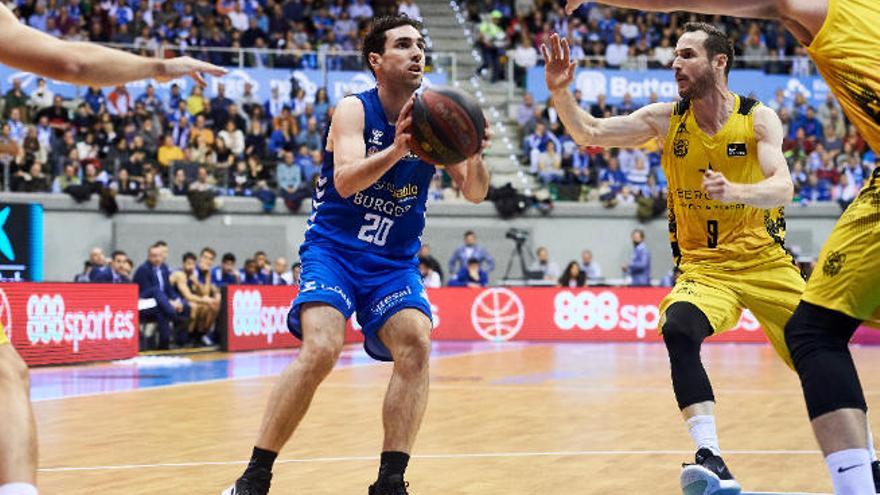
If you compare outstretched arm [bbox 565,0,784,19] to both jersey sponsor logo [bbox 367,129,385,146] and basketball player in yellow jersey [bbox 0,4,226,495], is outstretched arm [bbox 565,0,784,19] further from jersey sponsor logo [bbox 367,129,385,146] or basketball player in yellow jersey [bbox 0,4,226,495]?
basketball player in yellow jersey [bbox 0,4,226,495]

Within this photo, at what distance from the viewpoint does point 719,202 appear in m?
7.10

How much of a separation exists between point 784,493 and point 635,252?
747 inches

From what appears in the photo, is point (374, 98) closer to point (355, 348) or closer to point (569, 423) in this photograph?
point (569, 423)

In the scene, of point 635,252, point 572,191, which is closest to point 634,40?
point 572,191

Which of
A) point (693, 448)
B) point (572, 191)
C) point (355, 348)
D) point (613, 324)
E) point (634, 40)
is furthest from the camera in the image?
point (634, 40)

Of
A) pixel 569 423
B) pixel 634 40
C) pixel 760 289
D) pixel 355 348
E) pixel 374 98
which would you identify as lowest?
pixel 355 348

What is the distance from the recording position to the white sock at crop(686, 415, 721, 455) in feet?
21.2

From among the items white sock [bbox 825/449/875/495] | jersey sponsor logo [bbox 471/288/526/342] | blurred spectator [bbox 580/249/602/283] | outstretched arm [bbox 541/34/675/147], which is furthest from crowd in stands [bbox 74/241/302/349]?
white sock [bbox 825/449/875/495]

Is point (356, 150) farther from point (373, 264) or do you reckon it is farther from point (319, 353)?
point (319, 353)

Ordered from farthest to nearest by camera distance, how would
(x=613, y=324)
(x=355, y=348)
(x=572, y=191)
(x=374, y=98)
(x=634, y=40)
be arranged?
(x=634, y=40)
(x=572, y=191)
(x=613, y=324)
(x=355, y=348)
(x=374, y=98)

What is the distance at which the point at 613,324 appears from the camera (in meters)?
24.0

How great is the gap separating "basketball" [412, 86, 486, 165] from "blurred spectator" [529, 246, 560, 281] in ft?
64.9

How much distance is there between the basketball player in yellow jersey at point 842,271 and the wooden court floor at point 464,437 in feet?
7.55

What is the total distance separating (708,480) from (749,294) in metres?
1.19
